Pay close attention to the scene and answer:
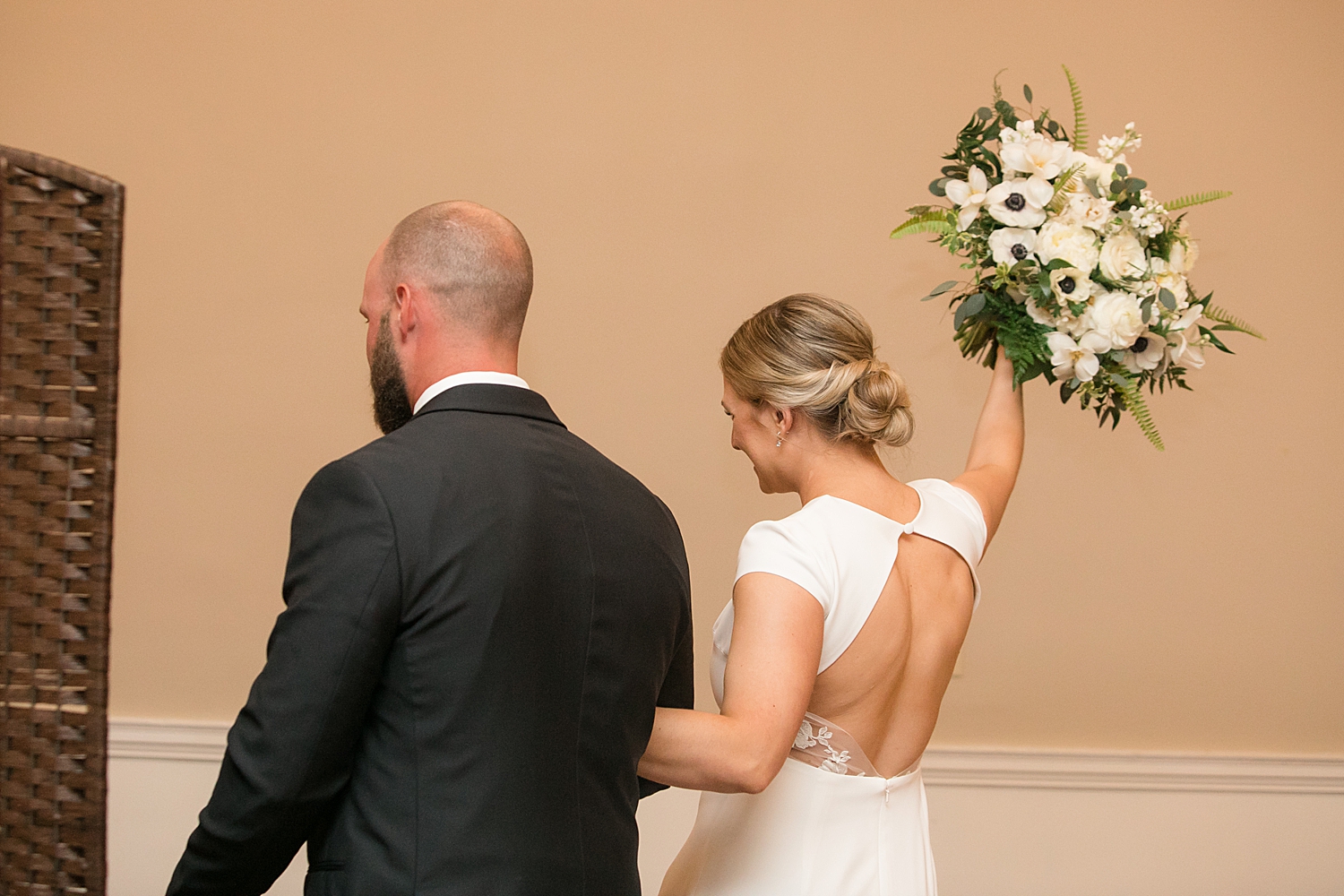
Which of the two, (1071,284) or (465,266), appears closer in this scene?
(465,266)

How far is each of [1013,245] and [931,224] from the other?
0.15 m

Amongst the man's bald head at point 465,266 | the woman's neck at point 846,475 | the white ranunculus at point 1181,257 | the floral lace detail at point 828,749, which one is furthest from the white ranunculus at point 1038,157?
the floral lace detail at point 828,749

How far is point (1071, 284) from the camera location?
1778 millimetres

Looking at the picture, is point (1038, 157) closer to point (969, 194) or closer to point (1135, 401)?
point (969, 194)

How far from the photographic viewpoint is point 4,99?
3.36 metres

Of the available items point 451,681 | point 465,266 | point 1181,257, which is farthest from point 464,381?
point 1181,257

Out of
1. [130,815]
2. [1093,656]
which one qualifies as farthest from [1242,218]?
[130,815]

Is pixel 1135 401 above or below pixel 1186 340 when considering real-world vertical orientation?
below

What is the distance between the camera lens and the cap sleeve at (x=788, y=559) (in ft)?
5.04

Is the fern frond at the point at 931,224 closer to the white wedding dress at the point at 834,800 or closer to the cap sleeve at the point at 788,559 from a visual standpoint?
the white wedding dress at the point at 834,800

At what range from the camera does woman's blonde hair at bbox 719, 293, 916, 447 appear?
1.70m

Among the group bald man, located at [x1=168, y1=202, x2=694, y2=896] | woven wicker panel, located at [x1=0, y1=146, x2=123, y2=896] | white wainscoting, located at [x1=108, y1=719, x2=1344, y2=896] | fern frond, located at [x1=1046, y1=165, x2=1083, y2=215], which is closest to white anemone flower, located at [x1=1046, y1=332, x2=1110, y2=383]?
fern frond, located at [x1=1046, y1=165, x2=1083, y2=215]

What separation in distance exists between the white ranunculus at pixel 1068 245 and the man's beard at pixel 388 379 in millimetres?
1076

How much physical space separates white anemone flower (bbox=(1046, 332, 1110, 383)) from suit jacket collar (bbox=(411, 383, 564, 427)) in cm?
92
